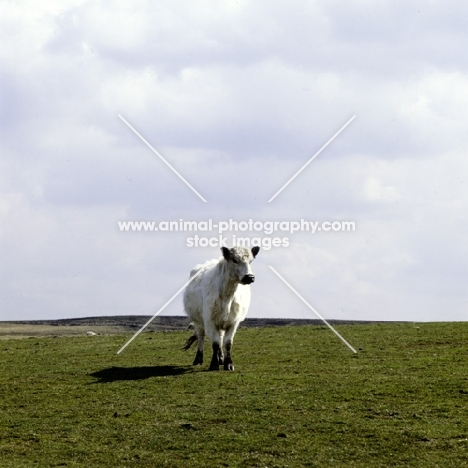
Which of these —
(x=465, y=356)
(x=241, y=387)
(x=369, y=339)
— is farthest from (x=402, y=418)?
(x=369, y=339)

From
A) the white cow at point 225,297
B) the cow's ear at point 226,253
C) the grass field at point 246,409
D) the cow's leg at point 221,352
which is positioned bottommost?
the grass field at point 246,409

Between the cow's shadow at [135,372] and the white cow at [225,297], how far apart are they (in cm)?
103

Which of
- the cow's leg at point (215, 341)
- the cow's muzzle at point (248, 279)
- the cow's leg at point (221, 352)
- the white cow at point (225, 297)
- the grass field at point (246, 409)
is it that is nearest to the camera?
the grass field at point (246, 409)

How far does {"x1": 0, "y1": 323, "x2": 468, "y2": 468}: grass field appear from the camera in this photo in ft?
45.8

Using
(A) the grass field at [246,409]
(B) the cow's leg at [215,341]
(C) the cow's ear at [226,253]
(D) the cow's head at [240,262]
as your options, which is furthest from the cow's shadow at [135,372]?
(C) the cow's ear at [226,253]

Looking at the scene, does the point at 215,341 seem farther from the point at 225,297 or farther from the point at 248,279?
the point at 248,279

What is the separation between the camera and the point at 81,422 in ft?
53.5

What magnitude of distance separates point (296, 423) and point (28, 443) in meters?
4.70

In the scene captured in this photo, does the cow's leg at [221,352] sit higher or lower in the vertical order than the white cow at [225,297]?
lower

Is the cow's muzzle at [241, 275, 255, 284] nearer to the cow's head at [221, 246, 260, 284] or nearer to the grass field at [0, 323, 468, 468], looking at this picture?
the cow's head at [221, 246, 260, 284]

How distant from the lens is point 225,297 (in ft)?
67.8

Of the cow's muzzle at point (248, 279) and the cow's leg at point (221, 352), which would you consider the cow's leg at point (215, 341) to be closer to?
the cow's leg at point (221, 352)

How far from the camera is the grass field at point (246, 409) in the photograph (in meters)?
14.0

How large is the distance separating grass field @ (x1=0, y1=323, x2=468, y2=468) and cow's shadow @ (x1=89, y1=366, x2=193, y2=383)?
0.14ft
